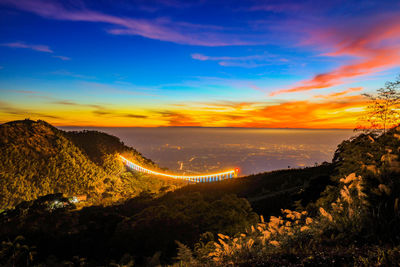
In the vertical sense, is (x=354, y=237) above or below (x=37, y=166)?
above

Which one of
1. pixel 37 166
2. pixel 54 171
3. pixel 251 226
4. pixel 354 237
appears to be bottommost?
pixel 54 171

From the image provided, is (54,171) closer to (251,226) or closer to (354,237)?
(251,226)

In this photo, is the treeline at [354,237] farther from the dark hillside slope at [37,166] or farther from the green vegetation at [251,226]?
the dark hillside slope at [37,166]

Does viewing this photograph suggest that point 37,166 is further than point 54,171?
No

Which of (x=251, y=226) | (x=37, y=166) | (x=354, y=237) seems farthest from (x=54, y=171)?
(x=354, y=237)

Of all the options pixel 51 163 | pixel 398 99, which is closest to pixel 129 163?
pixel 51 163

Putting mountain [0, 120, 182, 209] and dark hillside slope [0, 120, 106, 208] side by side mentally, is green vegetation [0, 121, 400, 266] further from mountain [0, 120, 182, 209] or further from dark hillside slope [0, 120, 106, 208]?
dark hillside slope [0, 120, 106, 208]

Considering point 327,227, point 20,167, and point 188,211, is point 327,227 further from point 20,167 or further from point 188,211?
→ point 20,167

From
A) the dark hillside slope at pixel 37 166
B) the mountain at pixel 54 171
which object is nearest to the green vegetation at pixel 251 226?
the mountain at pixel 54 171

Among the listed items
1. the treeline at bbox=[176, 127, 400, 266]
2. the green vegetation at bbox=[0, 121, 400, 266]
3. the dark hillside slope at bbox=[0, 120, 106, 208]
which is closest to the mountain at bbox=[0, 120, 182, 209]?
the dark hillside slope at bbox=[0, 120, 106, 208]
